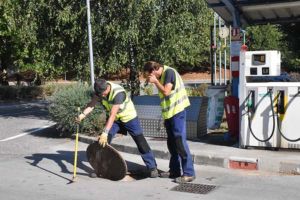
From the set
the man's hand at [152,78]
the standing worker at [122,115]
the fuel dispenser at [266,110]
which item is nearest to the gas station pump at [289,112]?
the fuel dispenser at [266,110]

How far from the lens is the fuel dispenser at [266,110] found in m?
8.88

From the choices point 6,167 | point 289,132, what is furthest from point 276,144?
point 6,167

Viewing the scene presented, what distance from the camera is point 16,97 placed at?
2864 centimetres

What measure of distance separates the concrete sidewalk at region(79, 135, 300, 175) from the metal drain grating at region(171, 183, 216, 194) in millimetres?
1343

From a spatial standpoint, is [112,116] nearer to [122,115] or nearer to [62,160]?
[122,115]

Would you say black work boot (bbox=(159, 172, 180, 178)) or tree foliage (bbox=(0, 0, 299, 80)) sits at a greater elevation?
tree foliage (bbox=(0, 0, 299, 80))

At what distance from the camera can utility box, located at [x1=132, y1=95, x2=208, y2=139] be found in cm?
1080

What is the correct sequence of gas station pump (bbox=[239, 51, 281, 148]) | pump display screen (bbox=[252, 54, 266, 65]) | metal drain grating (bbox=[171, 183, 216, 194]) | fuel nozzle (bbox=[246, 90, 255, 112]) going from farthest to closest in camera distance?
1. pump display screen (bbox=[252, 54, 266, 65])
2. fuel nozzle (bbox=[246, 90, 255, 112])
3. gas station pump (bbox=[239, 51, 281, 148])
4. metal drain grating (bbox=[171, 183, 216, 194])

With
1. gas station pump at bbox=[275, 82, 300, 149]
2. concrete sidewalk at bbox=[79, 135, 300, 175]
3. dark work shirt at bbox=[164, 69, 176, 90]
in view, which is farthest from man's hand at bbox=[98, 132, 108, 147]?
gas station pump at bbox=[275, 82, 300, 149]

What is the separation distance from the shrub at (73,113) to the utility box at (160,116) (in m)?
0.98

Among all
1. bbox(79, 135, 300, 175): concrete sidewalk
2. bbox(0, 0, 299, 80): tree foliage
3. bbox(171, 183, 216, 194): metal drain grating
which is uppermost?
bbox(0, 0, 299, 80): tree foliage

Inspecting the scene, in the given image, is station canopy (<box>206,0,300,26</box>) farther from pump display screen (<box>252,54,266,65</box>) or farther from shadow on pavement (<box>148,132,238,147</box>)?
shadow on pavement (<box>148,132,238,147</box>)

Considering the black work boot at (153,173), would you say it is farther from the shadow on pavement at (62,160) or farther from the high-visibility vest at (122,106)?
Result: the shadow on pavement at (62,160)

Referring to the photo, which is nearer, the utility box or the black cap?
the black cap
